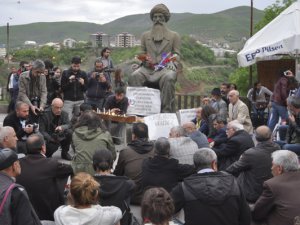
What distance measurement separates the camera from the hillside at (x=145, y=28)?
91500mm

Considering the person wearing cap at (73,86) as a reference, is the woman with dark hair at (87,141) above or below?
below

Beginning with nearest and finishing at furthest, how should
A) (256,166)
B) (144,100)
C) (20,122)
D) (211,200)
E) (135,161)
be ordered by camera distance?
(211,200)
(256,166)
(135,161)
(20,122)
(144,100)

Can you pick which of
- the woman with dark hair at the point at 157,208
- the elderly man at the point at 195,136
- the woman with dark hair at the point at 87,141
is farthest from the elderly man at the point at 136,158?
the woman with dark hair at the point at 157,208

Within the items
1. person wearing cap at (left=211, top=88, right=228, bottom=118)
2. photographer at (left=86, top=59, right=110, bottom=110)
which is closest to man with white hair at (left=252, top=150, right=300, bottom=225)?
person wearing cap at (left=211, top=88, right=228, bottom=118)

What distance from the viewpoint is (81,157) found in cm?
673

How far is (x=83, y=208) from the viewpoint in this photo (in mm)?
4340

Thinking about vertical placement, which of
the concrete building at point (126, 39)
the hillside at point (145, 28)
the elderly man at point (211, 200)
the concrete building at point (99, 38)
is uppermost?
the hillside at point (145, 28)

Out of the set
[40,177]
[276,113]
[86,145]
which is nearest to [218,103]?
[276,113]

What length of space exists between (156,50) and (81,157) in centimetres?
456

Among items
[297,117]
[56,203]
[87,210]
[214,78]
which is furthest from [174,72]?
[214,78]

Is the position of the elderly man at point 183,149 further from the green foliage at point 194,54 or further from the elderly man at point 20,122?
the green foliage at point 194,54

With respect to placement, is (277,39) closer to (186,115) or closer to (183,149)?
(186,115)

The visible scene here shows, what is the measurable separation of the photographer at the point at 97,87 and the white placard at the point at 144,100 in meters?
1.11

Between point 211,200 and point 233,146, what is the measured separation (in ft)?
7.57
